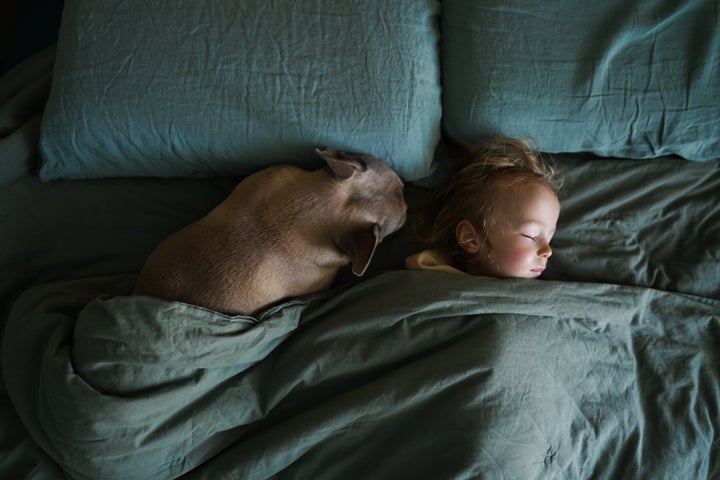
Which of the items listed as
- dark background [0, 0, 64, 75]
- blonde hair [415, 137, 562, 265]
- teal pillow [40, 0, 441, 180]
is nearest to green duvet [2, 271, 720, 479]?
blonde hair [415, 137, 562, 265]

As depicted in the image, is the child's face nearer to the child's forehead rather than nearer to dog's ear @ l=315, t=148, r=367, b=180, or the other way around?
the child's forehead

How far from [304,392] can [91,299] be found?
28.5 inches

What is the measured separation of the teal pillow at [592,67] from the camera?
5.79ft

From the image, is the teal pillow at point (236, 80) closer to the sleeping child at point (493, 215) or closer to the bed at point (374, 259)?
the bed at point (374, 259)

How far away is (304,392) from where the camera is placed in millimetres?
1578

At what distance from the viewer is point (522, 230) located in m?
1.68

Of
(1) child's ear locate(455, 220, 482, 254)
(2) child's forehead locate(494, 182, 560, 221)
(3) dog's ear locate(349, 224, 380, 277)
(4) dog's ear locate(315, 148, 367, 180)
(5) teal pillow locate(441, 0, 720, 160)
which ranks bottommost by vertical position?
(1) child's ear locate(455, 220, 482, 254)

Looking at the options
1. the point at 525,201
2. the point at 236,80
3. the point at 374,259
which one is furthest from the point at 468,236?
the point at 236,80

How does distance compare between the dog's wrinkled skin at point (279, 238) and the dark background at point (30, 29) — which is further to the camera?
the dark background at point (30, 29)

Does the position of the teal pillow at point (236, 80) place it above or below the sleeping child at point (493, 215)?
above

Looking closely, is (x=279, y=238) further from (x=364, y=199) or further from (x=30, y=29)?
(x=30, y=29)

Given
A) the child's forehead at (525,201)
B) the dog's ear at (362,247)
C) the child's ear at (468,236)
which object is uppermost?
the child's forehead at (525,201)

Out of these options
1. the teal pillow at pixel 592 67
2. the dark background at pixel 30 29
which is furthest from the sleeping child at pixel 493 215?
the dark background at pixel 30 29

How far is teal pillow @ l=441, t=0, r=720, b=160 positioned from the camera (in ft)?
5.79
